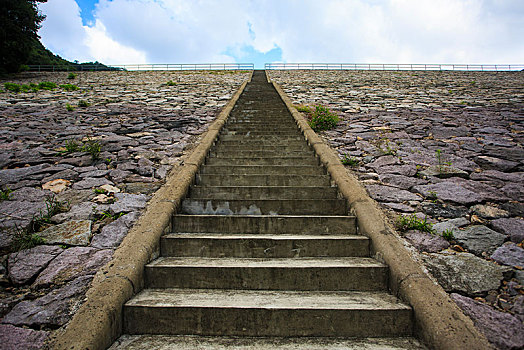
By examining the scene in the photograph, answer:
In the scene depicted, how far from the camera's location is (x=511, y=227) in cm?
244

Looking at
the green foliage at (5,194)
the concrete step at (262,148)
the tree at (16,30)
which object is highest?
the tree at (16,30)

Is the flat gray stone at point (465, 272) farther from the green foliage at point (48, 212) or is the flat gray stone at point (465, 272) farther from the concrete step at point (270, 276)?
the green foliage at point (48, 212)

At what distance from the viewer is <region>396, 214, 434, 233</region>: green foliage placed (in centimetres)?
251

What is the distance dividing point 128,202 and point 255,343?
6.96ft

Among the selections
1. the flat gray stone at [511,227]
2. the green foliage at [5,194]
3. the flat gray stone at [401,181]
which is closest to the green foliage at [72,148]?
the green foliage at [5,194]

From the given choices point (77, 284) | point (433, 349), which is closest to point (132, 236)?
point (77, 284)

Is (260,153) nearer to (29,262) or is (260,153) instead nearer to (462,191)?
(462,191)

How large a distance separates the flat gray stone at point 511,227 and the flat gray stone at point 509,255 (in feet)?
0.40

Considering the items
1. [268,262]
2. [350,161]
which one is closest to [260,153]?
[350,161]

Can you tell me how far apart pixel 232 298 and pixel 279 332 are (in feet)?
1.38

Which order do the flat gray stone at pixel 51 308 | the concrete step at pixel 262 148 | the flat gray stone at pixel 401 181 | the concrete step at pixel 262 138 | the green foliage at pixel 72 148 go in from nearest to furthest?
the flat gray stone at pixel 51 308
the flat gray stone at pixel 401 181
the green foliage at pixel 72 148
the concrete step at pixel 262 148
the concrete step at pixel 262 138

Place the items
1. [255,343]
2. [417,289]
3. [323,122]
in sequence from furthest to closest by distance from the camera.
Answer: [323,122] → [417,289] → [255,343]

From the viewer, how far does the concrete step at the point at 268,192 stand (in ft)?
11.0

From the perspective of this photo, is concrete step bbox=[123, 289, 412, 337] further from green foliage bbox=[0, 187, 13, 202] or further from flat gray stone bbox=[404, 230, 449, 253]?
green foliage bbox=[0, 187, 13, 202]
